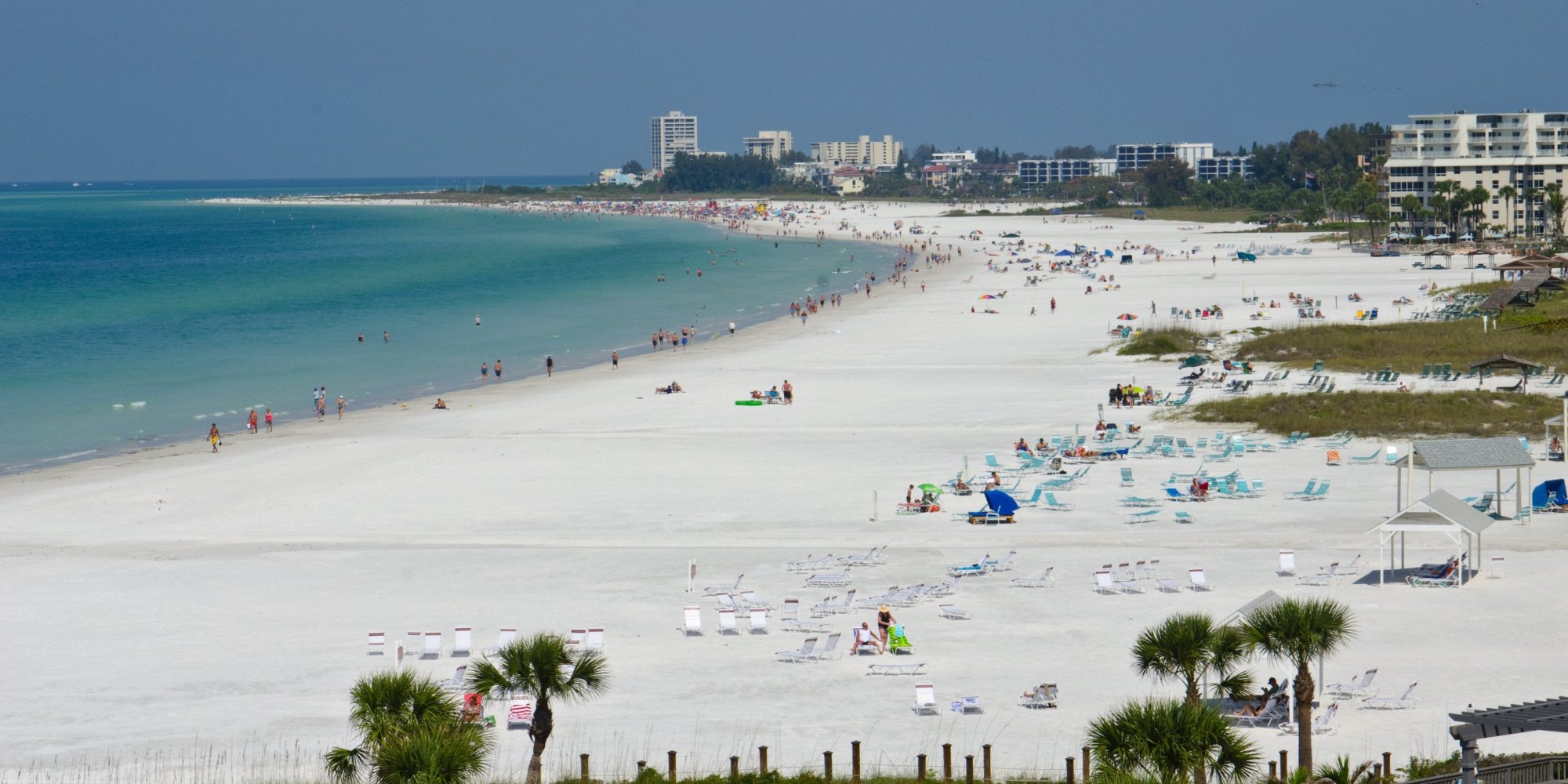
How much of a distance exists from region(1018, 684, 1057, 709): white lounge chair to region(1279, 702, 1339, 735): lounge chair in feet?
7.32

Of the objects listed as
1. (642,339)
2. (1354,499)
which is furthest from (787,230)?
(1354,499)

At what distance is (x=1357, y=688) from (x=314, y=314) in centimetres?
6432

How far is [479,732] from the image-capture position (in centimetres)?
1219

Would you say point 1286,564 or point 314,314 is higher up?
point 314,314

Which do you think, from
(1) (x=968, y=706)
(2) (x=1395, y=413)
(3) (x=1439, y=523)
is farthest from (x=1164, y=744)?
(2) (x=1395, y=413)

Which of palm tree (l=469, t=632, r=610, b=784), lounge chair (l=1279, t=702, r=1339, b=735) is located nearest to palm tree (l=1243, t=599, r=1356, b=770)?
lounge chair (l=1279, t=702, r=1339, b=735)

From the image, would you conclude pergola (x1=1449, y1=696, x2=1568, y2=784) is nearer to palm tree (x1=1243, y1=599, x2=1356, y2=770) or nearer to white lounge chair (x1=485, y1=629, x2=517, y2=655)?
palm tree (x1=1243, y1=599, x2=1356, y2=770)

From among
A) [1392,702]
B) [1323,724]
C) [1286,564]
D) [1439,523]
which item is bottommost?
[1323,724]

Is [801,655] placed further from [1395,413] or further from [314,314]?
[314,314]

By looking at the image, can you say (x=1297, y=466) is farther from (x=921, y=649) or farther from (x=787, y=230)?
(x=787, y=230)

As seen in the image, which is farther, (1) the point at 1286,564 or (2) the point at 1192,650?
(1) the point at 1286,564

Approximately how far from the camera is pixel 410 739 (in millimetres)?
11609

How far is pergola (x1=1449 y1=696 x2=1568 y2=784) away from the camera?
1054cm

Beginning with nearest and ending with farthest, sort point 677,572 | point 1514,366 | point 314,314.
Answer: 1. point 677,572
2. point 1514,366
3. point 314,314
